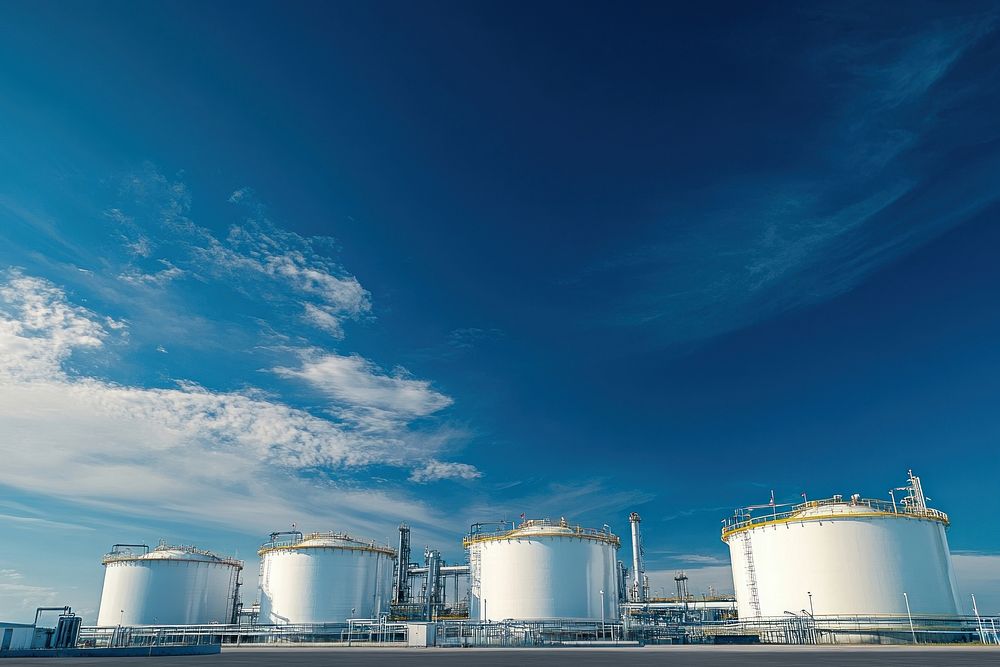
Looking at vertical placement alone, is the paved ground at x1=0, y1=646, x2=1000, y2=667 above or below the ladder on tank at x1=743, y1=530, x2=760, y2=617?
below

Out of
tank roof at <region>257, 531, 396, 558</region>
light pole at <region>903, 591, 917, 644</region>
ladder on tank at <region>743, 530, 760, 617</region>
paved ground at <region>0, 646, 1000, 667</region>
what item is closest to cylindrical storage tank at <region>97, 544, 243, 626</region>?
tank roof at <region>257, 531, 396, 558</region>

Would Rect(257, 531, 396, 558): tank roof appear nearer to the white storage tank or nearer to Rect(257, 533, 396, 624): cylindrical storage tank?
Rect(257, 533, 396, 624): cylindrical storage tank

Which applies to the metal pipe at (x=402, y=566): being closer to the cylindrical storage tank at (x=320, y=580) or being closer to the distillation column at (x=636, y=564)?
the cylindrical storage tank at (x=320, y=580)

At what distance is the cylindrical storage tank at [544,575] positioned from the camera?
57938 millimetres

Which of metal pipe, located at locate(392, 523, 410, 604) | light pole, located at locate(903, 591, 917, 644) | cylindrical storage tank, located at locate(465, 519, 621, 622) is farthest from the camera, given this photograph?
metal pipe, located at locate(392, 523, 410, 604)

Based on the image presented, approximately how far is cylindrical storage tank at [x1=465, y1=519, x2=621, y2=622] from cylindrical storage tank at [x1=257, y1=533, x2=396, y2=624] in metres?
12.5

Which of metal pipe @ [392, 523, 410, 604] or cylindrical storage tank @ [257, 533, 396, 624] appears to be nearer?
cylindrical storage tank @ [257, 533, 396, 624]

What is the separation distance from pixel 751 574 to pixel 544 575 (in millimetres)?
19119

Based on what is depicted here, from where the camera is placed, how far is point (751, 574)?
55.4 meters

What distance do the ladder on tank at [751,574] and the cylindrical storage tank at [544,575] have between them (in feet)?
45.3

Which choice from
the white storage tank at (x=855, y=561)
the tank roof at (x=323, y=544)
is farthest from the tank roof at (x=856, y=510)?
the tank roof at (x=323, y=544)

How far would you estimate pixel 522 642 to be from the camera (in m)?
50.6

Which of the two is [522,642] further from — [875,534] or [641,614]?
[875,534]

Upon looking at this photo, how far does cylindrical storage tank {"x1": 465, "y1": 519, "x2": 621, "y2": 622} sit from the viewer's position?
57.9 m
